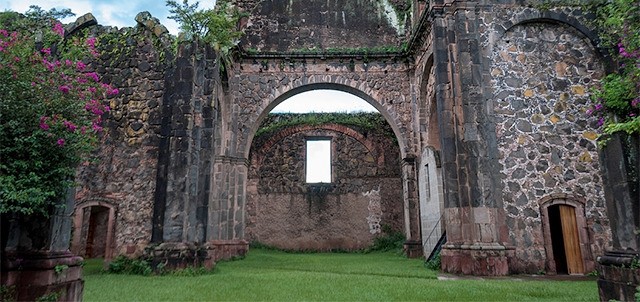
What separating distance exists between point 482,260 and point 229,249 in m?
7.18

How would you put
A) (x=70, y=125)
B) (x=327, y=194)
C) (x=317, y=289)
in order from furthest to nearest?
(x=327, y=194) → (x=317, y=289) → (x=70, y=125)

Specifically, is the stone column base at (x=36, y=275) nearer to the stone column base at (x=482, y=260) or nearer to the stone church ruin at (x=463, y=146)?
the stone church ruin at (x=463, y=146)

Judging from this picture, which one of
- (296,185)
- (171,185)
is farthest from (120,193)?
(296,185)

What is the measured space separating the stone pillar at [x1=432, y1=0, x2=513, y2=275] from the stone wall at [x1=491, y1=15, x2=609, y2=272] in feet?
1.11

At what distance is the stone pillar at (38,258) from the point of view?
379 centimetres

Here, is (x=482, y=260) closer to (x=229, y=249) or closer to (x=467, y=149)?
(x=467, y=149)

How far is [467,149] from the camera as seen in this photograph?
841 centimetres

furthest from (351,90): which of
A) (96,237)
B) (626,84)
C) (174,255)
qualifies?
(96,237)

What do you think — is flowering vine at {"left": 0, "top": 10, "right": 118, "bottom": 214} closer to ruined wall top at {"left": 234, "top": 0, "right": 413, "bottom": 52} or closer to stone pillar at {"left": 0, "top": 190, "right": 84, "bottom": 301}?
stone pillar at {"left": 0, "top": 190, "right": 84, "bottom": 301}

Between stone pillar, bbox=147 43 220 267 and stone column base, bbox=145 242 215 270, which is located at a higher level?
stone pillar, bbox=147 43 220 267

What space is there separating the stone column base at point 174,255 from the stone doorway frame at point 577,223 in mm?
7105

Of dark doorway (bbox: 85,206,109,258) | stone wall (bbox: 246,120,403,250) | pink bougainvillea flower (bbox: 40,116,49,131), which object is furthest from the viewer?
stone wall (bbox: 246,120,403,250)

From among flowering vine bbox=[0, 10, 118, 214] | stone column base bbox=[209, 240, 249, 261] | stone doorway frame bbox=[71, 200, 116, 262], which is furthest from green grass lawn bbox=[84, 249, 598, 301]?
stone column base bbox=[209, 240, 249, 261]

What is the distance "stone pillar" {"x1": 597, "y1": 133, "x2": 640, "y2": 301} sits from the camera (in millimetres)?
4633
